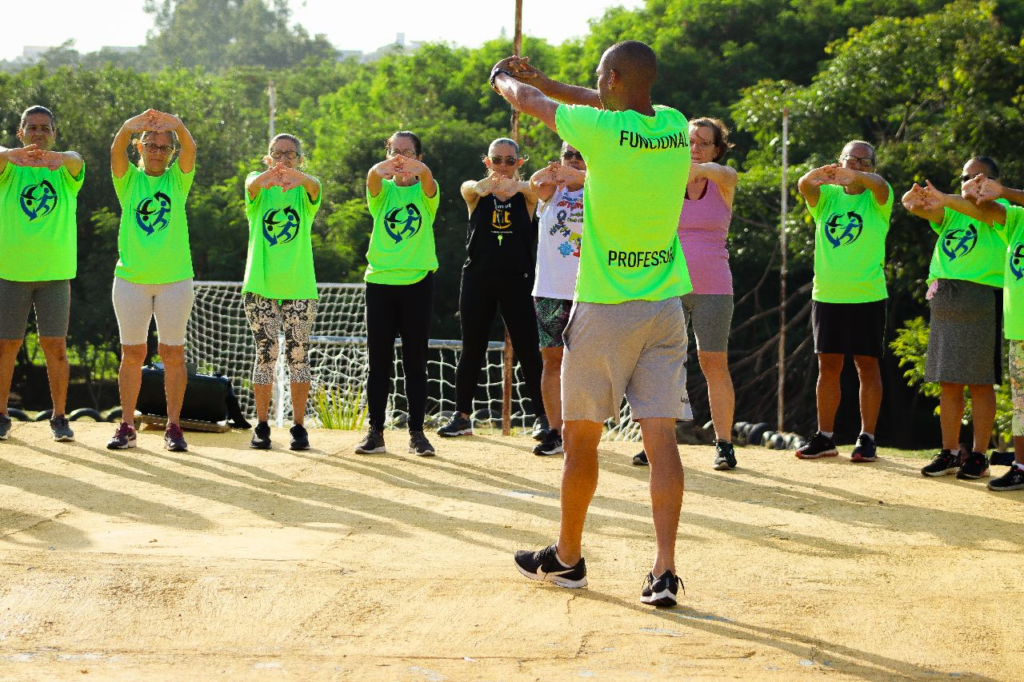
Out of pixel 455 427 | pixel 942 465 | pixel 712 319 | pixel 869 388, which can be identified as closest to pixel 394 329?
pixel 455 427

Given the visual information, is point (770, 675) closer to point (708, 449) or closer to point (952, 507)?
point (952, 507)

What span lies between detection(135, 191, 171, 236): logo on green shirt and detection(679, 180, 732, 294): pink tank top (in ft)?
10.0

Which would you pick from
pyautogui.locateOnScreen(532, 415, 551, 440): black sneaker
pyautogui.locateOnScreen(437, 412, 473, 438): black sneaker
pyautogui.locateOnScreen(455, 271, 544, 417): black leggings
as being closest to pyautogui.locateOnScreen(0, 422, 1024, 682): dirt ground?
pyautogui.locateOnScreen(532, 415, 551, 440): black sneaker

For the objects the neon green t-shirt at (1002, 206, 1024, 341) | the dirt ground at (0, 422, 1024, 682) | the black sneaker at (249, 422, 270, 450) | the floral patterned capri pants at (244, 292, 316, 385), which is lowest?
the dirt ground at (0, 422, 1024, 682)

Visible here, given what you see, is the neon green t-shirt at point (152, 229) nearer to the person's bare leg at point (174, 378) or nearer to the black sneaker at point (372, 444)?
the person's bare leg at point (174, 378)

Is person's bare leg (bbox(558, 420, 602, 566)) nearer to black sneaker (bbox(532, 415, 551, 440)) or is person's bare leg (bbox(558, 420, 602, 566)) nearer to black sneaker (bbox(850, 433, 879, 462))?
black sneaker (bbox(532, 415, 551, 440))

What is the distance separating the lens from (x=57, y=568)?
4.46 metres

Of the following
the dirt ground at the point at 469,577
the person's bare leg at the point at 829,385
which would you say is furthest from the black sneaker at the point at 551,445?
the person's bare leg at the point at 829,385

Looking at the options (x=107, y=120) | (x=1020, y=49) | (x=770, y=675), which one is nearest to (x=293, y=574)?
(x=770, y=675)

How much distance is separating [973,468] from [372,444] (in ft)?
11.7

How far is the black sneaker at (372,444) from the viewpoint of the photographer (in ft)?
25.1

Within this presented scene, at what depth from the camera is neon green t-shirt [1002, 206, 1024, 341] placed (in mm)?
6598

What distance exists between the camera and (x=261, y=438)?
7.86 meters

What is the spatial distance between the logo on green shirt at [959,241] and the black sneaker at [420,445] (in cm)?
325
